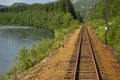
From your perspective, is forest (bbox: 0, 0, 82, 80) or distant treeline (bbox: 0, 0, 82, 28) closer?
forest (bbox: 0, 0, 82, 80)

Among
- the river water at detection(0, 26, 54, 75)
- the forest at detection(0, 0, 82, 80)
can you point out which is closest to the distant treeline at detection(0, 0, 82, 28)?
the forest at detection(0, 0, 82, 80)

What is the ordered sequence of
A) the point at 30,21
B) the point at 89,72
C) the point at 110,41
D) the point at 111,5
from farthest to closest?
the point at 30,21
the point at 111,5
the point at 110,41
the point at 89,72

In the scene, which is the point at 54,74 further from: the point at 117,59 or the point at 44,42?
the point at 44,42

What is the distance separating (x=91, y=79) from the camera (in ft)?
51.3

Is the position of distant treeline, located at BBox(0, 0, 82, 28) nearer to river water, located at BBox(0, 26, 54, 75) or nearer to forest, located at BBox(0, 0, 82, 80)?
forest, located at BBox(0, 0, 82, 80)

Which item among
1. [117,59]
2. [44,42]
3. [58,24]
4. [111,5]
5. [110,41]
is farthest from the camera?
[58,24]

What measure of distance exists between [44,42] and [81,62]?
15.9m

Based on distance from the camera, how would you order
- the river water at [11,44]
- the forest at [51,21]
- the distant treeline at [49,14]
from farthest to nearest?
the distant treeline at [49,14] < the river water at [11,44] < the forest at [51,21]

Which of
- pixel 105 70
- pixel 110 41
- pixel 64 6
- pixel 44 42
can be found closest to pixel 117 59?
pixel 105 70

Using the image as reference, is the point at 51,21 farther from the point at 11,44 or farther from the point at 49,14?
the point at 11,44

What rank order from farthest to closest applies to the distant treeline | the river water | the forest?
1. the distant treeline
2. the river water
3. the forest

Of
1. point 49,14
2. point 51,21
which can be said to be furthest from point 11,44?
point 49,14

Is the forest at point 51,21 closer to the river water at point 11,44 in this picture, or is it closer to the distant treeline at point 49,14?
the distant treeline at point 49,14

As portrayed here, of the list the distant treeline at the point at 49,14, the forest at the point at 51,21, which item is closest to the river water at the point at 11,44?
the forest at the point at 51,21
